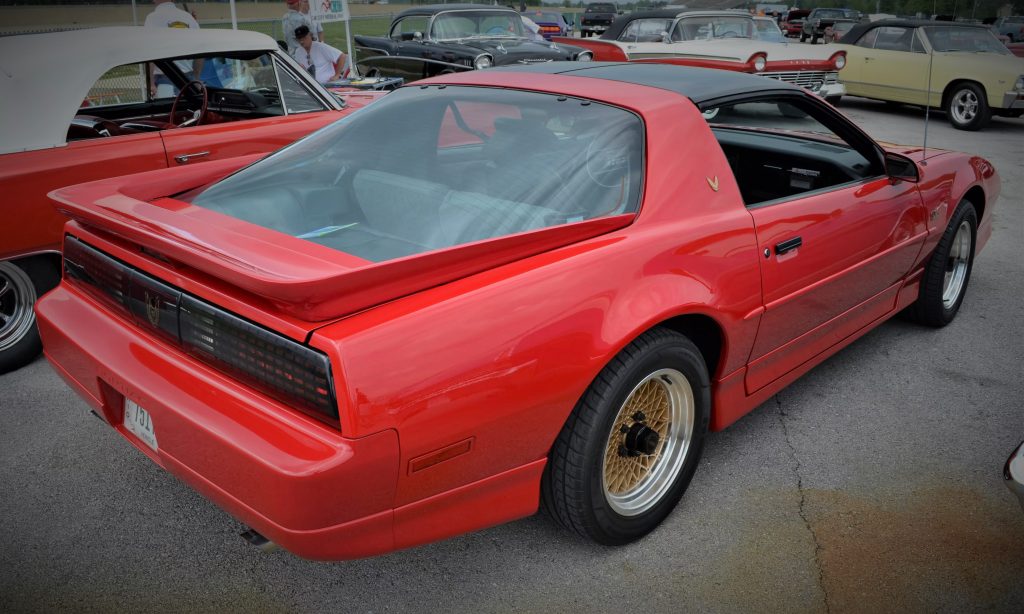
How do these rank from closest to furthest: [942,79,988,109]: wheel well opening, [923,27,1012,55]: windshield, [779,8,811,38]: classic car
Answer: [942,79,988,109]: wheel well opening, [923,27,1012,55]: windshield, [779,8,811,38]: classic car

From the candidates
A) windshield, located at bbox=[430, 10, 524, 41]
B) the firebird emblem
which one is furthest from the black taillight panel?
windshield, located at bbox=[430, 10, 524, 41]

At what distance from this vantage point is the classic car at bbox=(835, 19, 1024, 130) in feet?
34.8

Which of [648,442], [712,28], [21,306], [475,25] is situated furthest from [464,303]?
[712,28]

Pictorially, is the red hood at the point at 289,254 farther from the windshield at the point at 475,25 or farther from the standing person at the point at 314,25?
the windshield at the point at 475,25

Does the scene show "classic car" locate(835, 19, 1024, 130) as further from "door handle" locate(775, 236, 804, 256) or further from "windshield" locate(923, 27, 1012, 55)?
"door handle" locate(775, 236, 804, 256)

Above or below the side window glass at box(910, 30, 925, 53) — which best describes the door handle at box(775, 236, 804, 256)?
below

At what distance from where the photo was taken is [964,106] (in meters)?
11.1

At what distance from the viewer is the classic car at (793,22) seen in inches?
1374

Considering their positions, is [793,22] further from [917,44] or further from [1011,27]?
[917,44]

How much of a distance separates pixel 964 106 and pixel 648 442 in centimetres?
1107

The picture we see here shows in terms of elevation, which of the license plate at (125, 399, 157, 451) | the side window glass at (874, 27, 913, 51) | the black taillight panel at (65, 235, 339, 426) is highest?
the side window glass at (874, 27, 913, 51)

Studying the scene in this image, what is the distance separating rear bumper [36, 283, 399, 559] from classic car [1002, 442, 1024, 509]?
1586 millimetres

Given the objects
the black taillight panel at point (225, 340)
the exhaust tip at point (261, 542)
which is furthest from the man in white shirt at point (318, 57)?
the exhaust tip at point (261, 542)

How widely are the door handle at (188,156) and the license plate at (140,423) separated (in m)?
2.26
